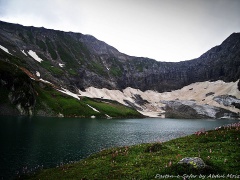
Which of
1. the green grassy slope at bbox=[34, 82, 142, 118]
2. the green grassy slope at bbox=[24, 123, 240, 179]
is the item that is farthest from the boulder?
the green grassy slope at bbox=[34, 82, 142, 118]

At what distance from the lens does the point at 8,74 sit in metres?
128

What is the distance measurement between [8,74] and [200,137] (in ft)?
400

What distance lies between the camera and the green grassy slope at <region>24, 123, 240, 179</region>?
20.1m

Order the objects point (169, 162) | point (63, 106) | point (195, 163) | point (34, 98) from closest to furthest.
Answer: point (195, 163) → point (169, 162) → point (34, 98) → point (63, 106)

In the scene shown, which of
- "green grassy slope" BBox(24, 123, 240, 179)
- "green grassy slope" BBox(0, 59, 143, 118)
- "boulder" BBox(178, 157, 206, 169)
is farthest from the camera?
"green grassy slope" BBox(0, 59, 143, 118)

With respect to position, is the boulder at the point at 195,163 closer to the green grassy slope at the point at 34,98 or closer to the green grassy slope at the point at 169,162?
the green grassy slope at the point at 169,162

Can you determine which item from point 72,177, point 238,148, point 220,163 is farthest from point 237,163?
point 72,177

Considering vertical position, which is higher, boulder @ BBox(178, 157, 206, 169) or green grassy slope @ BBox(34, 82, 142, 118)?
green grassy slope @ BBox(34, 82, 142, 118)

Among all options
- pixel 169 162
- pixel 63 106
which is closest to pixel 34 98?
pixel 63 106

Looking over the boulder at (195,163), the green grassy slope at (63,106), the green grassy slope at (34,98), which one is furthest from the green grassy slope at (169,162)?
the green grassy slope at (63,106)

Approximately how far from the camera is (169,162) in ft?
76.2

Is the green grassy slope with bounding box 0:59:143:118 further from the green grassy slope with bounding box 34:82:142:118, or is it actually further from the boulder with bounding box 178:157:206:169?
the boulder with bounding box 178:157:206:169

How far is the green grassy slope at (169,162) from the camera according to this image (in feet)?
65.8

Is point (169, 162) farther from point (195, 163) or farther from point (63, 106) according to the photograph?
point (63, 106)
